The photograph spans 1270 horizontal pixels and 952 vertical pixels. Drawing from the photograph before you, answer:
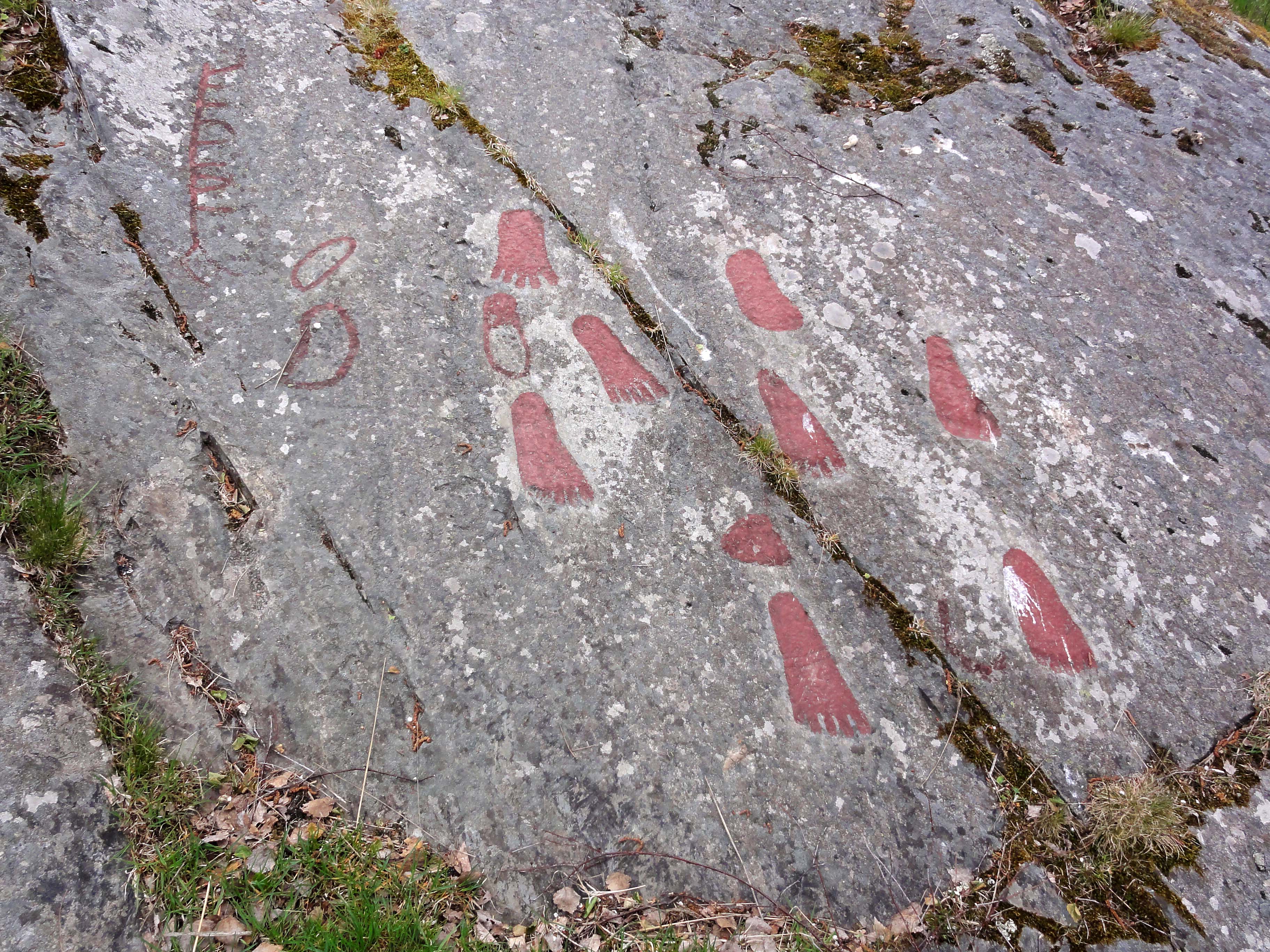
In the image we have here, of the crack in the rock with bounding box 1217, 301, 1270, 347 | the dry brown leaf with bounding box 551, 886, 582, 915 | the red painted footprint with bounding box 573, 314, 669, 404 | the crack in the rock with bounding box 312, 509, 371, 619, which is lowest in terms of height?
the dry brown leaf with bounding box 551, 886, 582, 915

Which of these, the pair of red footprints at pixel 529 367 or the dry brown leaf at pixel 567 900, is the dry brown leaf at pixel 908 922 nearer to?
the dry brown leaf at pixel 567 900

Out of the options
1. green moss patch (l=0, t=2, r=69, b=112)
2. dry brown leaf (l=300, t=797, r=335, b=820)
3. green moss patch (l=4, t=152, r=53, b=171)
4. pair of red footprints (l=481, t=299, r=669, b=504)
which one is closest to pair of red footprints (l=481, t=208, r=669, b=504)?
pair of red footprints (l=481, t=299, r=669, b=504)

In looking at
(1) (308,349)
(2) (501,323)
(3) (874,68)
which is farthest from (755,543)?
(3) (874,68)

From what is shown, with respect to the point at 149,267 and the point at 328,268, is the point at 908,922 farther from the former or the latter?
the point at 149,267

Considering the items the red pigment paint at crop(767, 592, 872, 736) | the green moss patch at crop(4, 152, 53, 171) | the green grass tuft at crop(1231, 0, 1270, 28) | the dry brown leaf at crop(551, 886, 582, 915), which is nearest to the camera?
the dry brown leaf at crop(551, 886, 582, 915)

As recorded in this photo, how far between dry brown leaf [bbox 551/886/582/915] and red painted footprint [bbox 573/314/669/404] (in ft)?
5.55

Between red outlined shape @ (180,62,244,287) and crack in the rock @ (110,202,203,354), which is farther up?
red outlined shape @ (180,62,244,287)

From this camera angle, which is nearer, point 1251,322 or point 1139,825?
point 1139,825

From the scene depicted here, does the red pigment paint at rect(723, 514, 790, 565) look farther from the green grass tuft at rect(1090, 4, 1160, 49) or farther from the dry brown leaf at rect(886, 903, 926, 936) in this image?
the green grass tuft at rect(1090, 4, 1160, 49)

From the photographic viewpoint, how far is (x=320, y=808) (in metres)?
2.00

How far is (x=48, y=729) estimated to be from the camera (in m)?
1.85

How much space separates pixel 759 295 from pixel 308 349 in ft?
6.14

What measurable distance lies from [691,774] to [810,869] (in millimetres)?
445

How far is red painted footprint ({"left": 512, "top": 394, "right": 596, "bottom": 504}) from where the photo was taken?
252 cm
